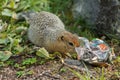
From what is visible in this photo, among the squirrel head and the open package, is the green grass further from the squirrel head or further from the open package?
the squirrel head

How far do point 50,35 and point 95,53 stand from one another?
66 cm

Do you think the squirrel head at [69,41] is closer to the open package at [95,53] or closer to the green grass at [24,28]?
the open package at [95,53]

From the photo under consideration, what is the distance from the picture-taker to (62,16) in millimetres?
6695

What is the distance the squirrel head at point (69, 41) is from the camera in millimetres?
5195

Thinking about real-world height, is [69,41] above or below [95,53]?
above

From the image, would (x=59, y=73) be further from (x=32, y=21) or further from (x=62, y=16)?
(x=62, y=16)

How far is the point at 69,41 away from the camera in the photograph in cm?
523

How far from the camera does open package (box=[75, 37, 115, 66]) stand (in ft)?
17.2

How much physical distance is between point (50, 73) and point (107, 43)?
1.42 m

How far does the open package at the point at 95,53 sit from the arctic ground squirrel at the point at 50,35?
140mm

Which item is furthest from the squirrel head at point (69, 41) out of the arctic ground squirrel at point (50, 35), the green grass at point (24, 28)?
the green grass at point (24, 28)

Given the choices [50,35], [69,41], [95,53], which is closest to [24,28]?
[50,35]

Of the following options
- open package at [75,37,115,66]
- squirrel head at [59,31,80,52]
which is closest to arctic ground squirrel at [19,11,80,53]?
squirrel head at [59,31,80,52]

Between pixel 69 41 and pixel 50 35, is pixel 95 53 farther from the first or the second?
pixel 50 35
